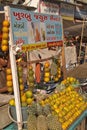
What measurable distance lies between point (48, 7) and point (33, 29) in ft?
28.9

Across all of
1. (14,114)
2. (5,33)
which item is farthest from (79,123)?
(5,33)

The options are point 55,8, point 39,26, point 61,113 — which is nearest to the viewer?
point 61,113

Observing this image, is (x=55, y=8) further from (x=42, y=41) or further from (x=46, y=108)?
(x=46, y=108)

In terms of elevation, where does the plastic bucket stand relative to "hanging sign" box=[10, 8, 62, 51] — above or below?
below

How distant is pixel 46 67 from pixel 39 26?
1400 mm

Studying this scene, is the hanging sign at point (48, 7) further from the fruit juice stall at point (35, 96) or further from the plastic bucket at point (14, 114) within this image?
the plastic bucket at point (14, 114)

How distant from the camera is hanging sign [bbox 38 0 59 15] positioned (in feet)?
42.8

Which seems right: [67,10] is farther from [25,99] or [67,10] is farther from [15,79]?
[15,79]

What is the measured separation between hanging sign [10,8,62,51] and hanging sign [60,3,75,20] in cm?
884

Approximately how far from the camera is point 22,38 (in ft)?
14.9

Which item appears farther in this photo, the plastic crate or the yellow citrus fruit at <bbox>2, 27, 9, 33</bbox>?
the plastic crate

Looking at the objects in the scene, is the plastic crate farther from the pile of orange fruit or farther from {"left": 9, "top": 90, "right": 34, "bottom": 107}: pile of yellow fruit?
the pile of orange fruit

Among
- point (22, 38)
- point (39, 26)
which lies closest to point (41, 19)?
point (39, 26)

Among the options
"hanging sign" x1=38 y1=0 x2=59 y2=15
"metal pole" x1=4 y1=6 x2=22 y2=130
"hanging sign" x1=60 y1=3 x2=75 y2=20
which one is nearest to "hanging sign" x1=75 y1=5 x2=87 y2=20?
"hanging sign" x1=60 y1=3 x2=75 y2=20
